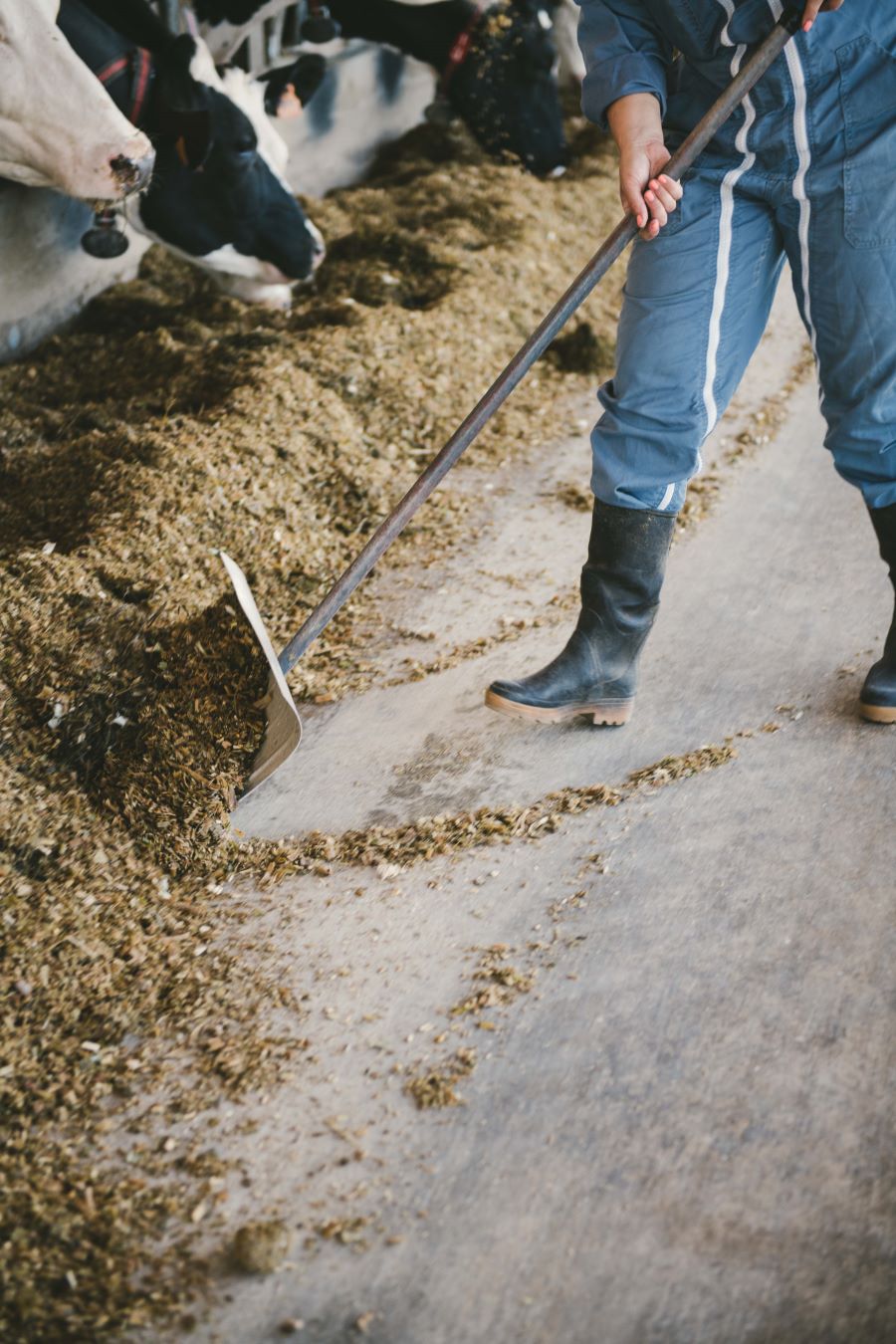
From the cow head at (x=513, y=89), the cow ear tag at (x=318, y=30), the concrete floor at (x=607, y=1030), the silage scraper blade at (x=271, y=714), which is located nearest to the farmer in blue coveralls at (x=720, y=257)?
the concrete floor at (x=607, y=1030)

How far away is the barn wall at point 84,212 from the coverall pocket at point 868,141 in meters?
2.68

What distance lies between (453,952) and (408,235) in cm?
340

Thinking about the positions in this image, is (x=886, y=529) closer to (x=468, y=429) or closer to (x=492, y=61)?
(x=468, y=429)

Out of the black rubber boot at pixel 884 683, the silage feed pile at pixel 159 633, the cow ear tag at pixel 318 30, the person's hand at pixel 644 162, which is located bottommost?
the silage feed pile at pixel 159 633

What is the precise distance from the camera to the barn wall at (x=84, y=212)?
3715mm

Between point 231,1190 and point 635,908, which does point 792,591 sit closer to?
point 635,908

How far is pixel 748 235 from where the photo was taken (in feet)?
6.89

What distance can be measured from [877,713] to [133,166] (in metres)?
2.33

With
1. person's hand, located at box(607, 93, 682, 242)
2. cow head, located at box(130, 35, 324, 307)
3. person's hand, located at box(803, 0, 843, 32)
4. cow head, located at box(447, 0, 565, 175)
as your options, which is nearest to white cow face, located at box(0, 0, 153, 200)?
cow head, located at box(130, 35, 324, 307)

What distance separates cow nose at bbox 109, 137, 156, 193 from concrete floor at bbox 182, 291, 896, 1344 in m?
1.62

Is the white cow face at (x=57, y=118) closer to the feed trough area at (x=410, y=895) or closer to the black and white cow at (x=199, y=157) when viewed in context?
the black and white cow at (x=199, y=157)

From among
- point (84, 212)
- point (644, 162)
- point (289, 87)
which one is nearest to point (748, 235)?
point (644, 162)

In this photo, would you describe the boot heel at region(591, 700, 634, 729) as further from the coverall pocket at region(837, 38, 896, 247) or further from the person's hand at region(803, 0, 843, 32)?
the person's hand at region(803, 0, 843, 32)

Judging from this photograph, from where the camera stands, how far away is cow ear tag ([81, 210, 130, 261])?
11.6ft
